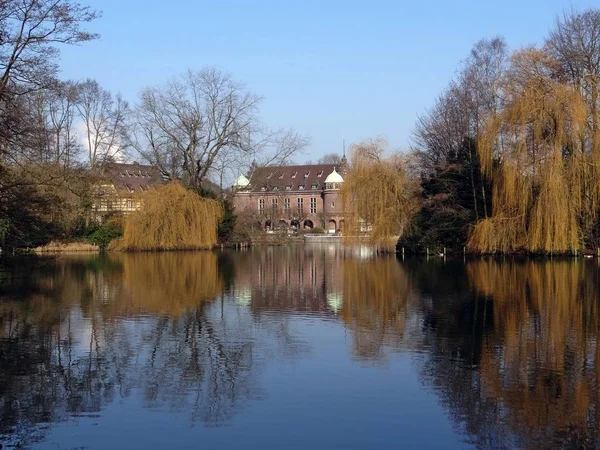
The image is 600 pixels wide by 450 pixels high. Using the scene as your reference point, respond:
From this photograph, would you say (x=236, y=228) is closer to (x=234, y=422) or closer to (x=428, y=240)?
(x=428, y=240)

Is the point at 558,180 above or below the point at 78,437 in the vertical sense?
above

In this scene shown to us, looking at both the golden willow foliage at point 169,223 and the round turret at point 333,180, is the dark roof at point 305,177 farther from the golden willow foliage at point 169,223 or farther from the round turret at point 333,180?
the golden willow foliage at point 169,223

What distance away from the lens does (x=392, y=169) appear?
138 ft

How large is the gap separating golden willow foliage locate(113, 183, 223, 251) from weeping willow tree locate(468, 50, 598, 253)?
1957 cm

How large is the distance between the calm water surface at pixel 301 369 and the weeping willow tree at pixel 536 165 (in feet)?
44.5

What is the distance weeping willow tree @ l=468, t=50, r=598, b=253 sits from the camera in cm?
3272

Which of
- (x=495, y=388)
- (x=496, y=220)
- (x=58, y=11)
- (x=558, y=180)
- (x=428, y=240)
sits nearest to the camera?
(x=495, y=388)

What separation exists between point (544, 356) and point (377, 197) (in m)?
31.1

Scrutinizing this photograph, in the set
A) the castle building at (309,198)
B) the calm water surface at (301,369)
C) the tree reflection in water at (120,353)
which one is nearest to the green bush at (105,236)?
the tree reflection in water at (120,353)

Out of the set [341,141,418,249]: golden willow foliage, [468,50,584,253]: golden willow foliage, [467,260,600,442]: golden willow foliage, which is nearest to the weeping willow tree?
[468,50,584,253]: golden willow foliage

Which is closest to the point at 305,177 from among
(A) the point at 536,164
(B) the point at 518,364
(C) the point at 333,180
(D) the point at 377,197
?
(C) the point at 333,180

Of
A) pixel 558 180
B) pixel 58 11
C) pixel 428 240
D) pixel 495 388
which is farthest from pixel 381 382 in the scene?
pixel 428 240

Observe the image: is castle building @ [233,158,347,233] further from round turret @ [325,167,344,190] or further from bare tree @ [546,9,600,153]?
bare tree @ [546,9,600,153]

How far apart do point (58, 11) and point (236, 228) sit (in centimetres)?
3489
